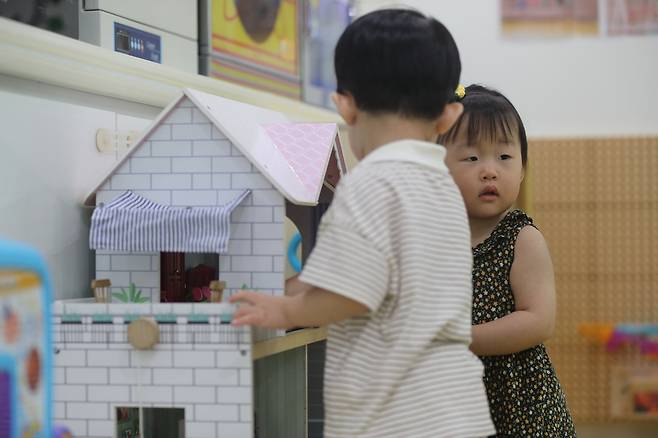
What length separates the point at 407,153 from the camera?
3.26 ft

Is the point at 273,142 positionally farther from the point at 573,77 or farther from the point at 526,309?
the point at 573,77

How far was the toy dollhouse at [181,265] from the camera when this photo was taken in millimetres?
1073

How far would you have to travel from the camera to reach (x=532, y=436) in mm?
1322

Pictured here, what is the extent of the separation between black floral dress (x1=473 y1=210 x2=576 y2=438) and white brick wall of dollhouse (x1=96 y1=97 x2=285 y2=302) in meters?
0.35

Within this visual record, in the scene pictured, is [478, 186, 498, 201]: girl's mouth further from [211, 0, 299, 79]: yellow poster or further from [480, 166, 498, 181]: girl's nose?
[211, 0, 299, 79]: yellow poster

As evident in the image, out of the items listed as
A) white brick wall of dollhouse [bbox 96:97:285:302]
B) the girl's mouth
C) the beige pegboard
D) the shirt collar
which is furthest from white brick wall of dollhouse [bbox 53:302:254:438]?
the beige pegboard

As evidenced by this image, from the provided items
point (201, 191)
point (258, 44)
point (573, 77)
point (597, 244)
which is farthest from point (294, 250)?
point (573, 77)

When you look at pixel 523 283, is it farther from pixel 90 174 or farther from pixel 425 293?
pixel 90 174

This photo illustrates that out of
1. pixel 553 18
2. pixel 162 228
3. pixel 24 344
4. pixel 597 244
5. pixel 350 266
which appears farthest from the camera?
pixel 553 18

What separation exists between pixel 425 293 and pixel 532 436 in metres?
0.47

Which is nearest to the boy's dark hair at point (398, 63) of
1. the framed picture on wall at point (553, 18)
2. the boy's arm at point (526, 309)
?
the boy's arm at point (526, 309)

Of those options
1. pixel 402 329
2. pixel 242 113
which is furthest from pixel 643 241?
pixel 402 329

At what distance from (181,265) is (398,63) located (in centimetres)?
50

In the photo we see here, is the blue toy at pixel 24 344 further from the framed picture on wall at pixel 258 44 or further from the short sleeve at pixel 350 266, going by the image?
the framed picture on wall at pixel 258 44
